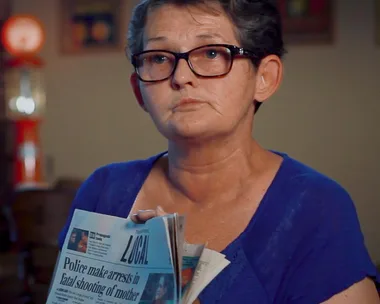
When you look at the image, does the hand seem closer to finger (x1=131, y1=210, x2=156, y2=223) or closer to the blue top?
finger (x1=131, y1=210, x2=156, y2=223)

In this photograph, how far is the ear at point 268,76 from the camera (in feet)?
3.29

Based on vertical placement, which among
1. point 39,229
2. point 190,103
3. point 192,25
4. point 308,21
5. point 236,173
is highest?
point 308,21

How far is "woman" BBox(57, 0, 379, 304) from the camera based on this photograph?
2.85 feet

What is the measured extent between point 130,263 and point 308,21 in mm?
2643

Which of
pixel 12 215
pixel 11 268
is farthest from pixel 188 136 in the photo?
pixel 11 268

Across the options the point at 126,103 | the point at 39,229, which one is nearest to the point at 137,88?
the point at 39,229

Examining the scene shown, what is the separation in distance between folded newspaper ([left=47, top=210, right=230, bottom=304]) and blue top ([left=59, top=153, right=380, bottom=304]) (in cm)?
7

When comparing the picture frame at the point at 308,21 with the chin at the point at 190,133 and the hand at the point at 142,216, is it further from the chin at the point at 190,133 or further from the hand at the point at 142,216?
the hand at the point at 142,216

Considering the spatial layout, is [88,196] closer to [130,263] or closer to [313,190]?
[130,263]

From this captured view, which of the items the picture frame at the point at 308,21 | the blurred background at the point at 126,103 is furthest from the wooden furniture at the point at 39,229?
the picture frame at the point at 308,21

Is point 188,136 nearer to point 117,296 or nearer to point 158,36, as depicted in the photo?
point 158,36

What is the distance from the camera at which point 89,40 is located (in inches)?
144

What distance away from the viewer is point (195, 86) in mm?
924

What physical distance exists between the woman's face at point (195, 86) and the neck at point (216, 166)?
0.04 m
